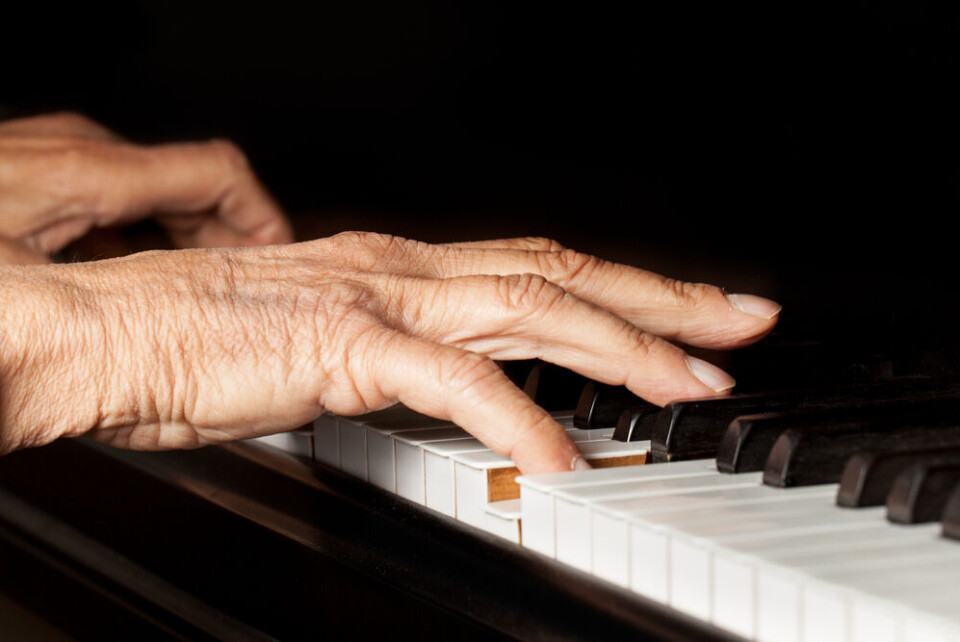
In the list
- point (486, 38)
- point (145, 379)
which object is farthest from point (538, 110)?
point (145, 379)

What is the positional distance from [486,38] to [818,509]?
787mm

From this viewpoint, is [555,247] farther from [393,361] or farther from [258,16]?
[258,16]

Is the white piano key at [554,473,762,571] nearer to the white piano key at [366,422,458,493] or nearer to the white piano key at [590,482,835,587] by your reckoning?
the white piano key at [590,482,835,587]

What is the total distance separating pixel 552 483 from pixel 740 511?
14 centimetres

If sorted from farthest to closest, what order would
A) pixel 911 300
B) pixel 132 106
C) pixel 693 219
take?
pixel 132 106 → pixel 693 219 → pixel 911 300

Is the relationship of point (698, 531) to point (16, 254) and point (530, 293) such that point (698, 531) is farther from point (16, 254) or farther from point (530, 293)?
point (16, 254)

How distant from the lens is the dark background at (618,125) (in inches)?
42.8

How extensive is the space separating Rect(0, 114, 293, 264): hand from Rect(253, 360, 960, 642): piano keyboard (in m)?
0.62

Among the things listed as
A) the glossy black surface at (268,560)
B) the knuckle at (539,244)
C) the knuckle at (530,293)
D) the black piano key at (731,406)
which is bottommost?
the glossy black surface at (268,560)

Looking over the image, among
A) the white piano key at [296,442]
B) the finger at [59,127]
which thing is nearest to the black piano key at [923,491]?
the white piano key at [296,442]

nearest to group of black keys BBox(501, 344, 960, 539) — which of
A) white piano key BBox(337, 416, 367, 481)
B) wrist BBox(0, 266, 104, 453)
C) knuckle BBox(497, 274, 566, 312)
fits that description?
knuckle BBox(497, 274, 566, 312)

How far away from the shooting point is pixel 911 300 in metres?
1.08

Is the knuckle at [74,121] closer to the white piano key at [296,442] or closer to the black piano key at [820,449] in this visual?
the white piano key at [296,442]

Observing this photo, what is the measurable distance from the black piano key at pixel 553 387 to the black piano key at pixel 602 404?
111mm
